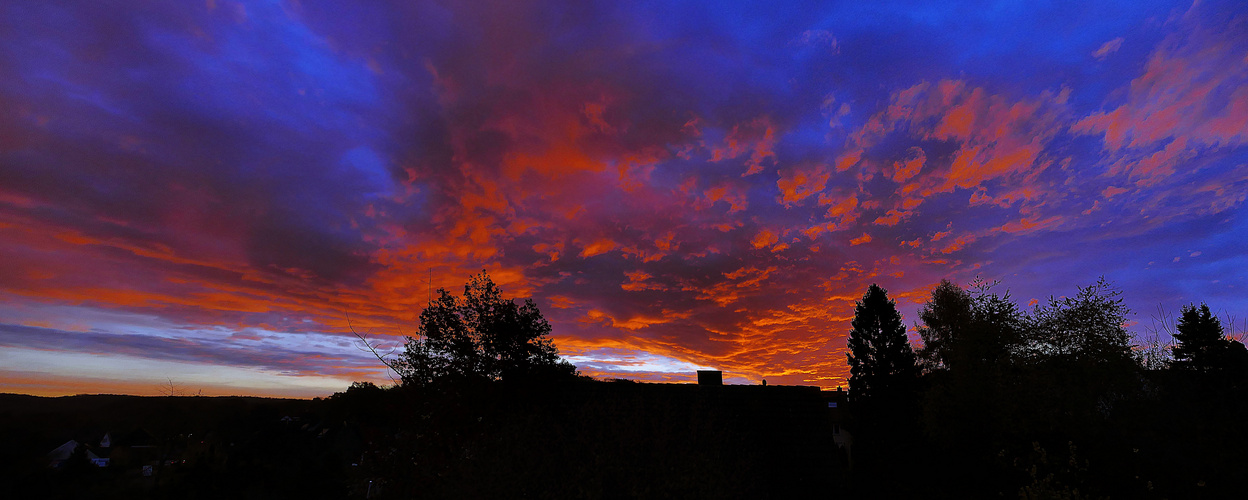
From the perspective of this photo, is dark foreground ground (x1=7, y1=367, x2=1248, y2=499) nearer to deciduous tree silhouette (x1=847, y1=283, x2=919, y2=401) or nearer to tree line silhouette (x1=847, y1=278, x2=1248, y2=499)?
tree line silhouette (x1=847, y1=278, x2=1248, y2=499)

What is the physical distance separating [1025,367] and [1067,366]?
3.78 m

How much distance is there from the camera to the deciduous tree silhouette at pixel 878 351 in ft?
165

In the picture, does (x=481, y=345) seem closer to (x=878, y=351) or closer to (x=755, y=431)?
(x=755, y=431)

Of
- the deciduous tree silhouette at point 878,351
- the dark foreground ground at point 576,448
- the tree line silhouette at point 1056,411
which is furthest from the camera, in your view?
the deciduous tree silhouette at point 878,351

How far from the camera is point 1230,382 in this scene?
33656mm

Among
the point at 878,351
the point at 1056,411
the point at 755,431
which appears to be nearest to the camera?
the point at 755,431

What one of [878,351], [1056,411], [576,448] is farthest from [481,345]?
[878,351]

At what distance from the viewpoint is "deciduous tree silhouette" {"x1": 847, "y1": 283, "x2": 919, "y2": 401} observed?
50406mm

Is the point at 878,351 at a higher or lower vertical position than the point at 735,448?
higher

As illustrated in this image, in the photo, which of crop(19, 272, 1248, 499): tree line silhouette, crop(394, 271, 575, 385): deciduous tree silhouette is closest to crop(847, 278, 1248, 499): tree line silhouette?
crop(19, 272, 1248, 499): tree line silhouette

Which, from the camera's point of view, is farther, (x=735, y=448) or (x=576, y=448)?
(x=735, y=448)

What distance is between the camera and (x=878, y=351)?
5203cm

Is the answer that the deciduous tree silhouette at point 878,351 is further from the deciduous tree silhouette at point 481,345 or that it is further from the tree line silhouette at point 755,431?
the deciduous tree silhouette at point 481,345

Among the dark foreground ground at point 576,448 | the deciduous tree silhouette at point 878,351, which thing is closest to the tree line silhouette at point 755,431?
the dark foreground ground at point 576,448
